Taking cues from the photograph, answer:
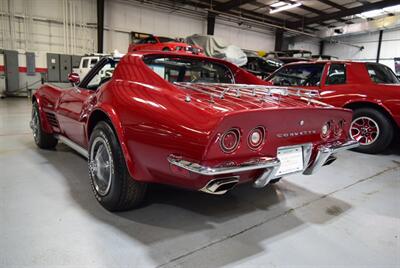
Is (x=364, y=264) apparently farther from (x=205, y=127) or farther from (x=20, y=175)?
(x=20, y=175)

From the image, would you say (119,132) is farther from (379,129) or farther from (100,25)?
(100,25)

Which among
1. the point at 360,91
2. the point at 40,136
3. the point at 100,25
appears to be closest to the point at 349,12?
the point at 100,25

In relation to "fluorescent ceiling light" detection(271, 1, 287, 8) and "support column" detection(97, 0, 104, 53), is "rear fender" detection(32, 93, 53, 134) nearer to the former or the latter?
"support column" detection(97, 0, 104, 53)

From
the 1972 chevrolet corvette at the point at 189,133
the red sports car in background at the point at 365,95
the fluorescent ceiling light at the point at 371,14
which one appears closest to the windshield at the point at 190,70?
the 1972 chevrolet corvette at the point at 189,133

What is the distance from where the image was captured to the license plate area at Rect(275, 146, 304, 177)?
1.84 meters

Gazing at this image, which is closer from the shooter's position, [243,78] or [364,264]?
[364,264]

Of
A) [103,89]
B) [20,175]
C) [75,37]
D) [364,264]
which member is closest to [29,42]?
[75,37]

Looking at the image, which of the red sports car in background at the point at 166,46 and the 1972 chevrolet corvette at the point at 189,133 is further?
the red sports car in background at the point at 166,46

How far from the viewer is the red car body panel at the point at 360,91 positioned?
13.1 feet

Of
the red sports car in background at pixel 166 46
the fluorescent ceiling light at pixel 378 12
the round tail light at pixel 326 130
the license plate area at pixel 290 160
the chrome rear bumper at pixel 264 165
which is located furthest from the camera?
the fluorescent ceiling light at pixel 378 12

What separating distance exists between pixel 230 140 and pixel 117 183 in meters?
0.87

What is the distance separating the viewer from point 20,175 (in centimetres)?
279

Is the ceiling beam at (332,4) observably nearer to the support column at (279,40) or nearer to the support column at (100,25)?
the support column at (279,40)

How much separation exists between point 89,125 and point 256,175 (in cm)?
139
